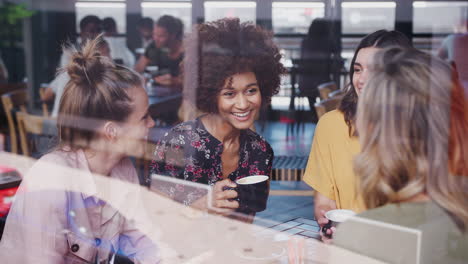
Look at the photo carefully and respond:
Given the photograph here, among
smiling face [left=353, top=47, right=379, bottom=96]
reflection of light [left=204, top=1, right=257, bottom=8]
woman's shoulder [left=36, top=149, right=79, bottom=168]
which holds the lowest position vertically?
woman's shoulder [left=36, top=149, right=79, bottom=168]

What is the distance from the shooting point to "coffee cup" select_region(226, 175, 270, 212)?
1.52 metres

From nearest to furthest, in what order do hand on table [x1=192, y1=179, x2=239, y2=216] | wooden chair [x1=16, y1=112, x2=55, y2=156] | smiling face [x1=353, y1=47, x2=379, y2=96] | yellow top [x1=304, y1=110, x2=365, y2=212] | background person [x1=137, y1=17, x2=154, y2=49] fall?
hand on table [x1=192, y1=179, x2=239, y2=216] < smiling face [x1=353, y1=47, x2=379, y2=96] < yellow top [x1=304, y1=110, x2=365, y2=212] < wooden chair [x1=16, y1=112, x2=55, y2=156] < background person [x1=137, y1=17, x2=154, y2=49]

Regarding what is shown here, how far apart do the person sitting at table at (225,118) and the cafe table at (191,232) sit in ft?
0.37

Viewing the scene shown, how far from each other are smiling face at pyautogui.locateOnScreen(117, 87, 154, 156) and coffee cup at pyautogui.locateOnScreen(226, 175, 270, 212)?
593mm

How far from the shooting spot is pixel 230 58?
2170 mm

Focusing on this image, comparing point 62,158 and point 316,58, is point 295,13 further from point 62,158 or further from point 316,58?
point 62,158

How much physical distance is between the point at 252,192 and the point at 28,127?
9.20ft

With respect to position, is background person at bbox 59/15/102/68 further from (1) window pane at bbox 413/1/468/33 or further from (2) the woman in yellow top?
(1) window pane at bbox 413/1/468/33

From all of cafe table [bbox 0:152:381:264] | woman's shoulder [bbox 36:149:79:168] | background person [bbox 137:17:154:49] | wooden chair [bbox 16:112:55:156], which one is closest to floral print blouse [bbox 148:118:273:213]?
cafe table [bbox 0:152:381:264]

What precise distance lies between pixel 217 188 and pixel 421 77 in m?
0.82

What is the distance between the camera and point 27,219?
1.68 metres

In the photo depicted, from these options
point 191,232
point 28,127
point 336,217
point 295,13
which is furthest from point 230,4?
point 28,127

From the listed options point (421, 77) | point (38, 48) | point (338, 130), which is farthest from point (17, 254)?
point (38, 48)

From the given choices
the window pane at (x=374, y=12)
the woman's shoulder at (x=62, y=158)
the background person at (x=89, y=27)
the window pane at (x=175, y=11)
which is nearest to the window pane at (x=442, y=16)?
the window pane at (x=374, y=12)
